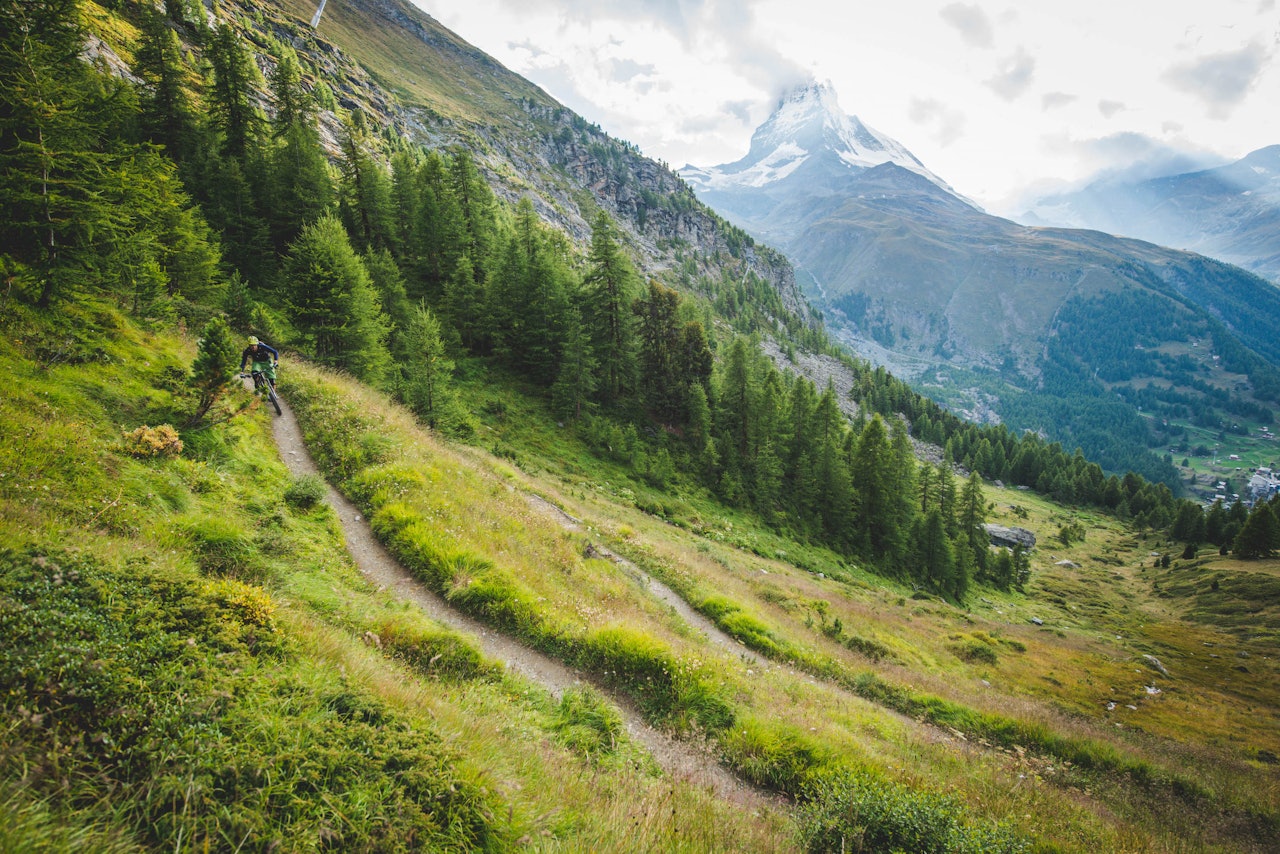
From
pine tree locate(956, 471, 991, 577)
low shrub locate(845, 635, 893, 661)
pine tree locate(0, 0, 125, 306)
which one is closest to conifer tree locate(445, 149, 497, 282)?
pine tree locate(0, 0, 125, 306)

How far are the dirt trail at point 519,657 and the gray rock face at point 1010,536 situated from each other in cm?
9865

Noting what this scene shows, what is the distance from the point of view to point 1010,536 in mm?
86062

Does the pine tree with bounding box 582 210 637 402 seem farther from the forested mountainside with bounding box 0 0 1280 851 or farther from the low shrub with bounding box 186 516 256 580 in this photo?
the low shrub with bounding box 186 516 256 580

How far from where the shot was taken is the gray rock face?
8488 cm

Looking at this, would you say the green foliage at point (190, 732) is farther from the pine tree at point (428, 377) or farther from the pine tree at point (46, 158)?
the pine tree at point (428, 377)

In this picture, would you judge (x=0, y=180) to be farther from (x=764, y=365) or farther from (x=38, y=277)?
(x=764, y=365)

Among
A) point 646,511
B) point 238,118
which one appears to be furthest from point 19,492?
point 238,118

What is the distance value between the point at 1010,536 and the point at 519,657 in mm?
104672

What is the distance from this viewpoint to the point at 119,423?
962cm

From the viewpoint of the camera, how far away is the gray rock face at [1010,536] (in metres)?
84.9

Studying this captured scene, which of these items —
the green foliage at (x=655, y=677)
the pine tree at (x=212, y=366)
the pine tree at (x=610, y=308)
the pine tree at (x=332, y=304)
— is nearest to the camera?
the green foliage at (x=655, y=677)

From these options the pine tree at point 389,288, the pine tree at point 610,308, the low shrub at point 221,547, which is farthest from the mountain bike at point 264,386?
the pine tree at point 610,308

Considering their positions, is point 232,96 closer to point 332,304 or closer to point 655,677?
point 332,304

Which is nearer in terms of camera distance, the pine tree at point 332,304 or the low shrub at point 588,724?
the low shrub at point 588,724
